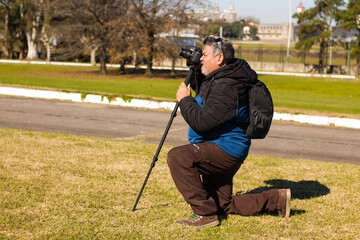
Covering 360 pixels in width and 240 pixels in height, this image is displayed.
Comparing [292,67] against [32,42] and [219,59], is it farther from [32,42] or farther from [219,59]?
[219,59]

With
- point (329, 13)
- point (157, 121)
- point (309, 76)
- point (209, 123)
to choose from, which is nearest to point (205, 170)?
point (209, 123)

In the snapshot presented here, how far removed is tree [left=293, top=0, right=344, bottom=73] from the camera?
153 ft

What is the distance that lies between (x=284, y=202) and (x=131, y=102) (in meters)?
11.7

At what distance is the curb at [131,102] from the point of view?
13.8 meters

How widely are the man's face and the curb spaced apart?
10.5 metres

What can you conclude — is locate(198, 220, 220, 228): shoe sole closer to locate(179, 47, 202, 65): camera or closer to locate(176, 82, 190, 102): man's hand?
locate(176, 82, 190, 102): man's hand

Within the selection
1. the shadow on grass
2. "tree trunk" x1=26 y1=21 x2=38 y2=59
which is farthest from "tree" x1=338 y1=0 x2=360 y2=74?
the shadow on grass

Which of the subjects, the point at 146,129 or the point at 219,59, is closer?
the point at 219,59

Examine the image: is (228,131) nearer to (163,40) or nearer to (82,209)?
(82,209)

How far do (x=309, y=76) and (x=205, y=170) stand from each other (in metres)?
37.2

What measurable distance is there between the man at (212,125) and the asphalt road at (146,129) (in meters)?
4.90

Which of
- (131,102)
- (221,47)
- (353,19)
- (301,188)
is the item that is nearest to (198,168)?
(221,47)

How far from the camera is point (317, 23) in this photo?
1836 inches

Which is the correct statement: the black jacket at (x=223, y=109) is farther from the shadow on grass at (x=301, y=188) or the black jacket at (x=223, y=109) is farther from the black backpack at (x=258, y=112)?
the shadow on grass at (x=301, y=188)
